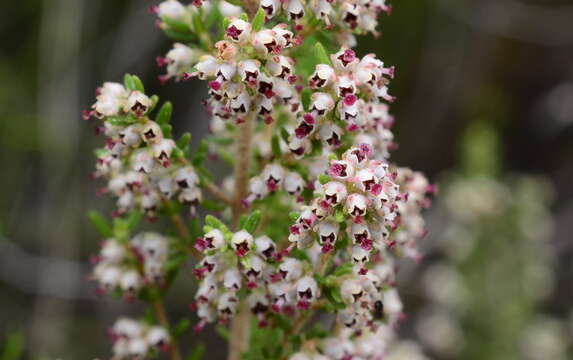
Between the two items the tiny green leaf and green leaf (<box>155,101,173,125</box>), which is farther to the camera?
the tiny green leaf

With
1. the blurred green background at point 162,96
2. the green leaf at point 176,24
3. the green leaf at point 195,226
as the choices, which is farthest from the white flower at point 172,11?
the blurred green background at point 162,96

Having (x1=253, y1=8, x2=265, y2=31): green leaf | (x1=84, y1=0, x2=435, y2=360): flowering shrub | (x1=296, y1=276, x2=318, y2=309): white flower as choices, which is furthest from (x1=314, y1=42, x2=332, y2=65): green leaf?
(x1=296, y1=276, x2=318, y2=309): white flower

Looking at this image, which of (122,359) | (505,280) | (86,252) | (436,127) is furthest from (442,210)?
(122,359)

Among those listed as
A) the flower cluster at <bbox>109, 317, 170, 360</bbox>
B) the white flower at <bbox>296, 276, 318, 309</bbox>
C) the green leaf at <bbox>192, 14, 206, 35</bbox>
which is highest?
the green leaf at <bbox>192, 14, 206, 35</bbox>

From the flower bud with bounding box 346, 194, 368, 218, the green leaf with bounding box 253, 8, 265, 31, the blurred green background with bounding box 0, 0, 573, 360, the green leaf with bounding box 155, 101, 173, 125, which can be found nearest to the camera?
the flower bud with bounding box 346, 194, 368, 218

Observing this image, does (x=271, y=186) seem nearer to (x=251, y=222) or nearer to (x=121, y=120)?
(x=251, y=222)

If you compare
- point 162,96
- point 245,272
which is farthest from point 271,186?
point 162,96

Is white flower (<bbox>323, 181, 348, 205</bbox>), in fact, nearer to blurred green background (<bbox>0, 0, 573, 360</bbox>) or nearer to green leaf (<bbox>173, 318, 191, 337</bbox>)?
green leaf (<bbox>173, 318, 191, 337</bbox>)

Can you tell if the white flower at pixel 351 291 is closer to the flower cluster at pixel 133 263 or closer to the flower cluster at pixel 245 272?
the flower cluster at pixel 245 272
